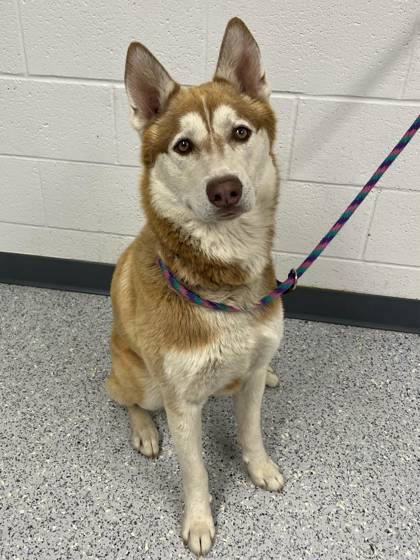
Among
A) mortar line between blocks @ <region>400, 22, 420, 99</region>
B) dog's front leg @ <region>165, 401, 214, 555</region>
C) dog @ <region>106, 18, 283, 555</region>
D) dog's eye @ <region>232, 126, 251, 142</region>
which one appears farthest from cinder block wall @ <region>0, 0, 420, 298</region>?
dog's front leg @ <region>165, 401, 214, 555</region>

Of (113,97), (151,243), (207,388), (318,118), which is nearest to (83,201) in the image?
(113,97)

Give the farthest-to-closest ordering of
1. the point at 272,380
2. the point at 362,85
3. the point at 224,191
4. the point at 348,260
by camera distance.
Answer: the point at 348,260 → the point at 272,380 → the point at 362,85 → the point at 224,191

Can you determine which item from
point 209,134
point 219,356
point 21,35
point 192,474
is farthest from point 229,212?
point 21,35

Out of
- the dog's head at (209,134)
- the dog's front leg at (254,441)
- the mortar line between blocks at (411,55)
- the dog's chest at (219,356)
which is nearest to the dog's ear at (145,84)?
the dog's head at (209,134)

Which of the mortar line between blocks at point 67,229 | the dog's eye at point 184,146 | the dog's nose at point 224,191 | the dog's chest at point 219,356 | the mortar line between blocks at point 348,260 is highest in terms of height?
the dog's eye at point 184,146

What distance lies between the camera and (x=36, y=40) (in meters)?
1.52

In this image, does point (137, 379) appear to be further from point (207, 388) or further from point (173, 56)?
point (173, 56)

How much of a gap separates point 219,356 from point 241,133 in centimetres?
49

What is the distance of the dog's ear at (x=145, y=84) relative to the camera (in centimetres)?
96

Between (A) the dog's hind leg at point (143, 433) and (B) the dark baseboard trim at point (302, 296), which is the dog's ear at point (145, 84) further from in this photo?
(B) the dark baseboard trim at point (302, 296)

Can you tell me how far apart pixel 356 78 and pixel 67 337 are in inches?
54.9

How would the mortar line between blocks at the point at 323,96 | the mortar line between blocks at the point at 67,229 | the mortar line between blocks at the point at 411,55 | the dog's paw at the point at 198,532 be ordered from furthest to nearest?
1. the mortar line between blocks at the point at 67,229
2. the mortar line between blocks at the point at 323,96
3. the mortar line between blocks at the point at 411,55
4. the dog's paw at the point at 198,532

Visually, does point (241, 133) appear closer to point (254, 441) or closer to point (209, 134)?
point (209, 134)

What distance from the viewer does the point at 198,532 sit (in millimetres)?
1112
